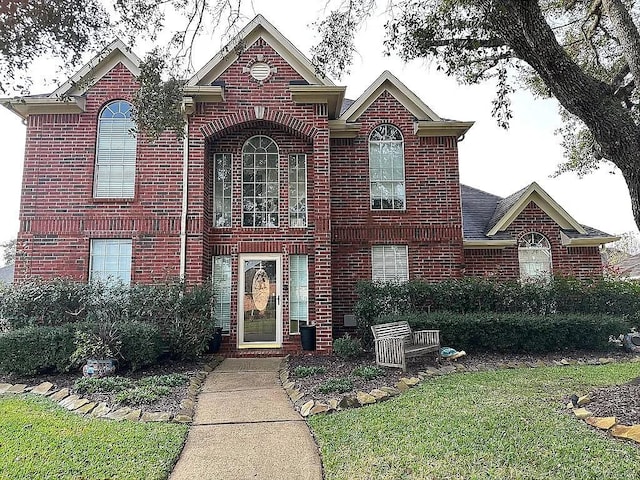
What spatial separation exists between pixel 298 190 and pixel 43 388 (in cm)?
705

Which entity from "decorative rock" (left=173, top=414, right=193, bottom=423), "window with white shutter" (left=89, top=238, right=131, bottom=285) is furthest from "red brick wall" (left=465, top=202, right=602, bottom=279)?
"window with white shutter" (left=89, top=238, right=131, bottom=285)

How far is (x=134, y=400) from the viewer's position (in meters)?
6.59

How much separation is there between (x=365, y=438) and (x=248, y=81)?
30.2 ft

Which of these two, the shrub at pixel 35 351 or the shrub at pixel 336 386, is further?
the shrub at pixel 35 351

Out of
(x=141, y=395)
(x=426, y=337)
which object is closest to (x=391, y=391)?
(x=426, y=337)

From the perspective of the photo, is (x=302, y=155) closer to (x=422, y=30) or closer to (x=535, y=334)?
(x=422, y=30)

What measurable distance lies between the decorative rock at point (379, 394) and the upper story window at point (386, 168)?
6.31 meters

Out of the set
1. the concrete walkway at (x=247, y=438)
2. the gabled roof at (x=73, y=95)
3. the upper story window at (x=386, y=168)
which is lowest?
the concrete walkway at (x=247, y=438)

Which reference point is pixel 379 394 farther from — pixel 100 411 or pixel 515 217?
pixel 515 217

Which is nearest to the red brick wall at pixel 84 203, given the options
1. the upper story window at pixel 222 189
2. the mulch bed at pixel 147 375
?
the upper story window at pixel 222 189

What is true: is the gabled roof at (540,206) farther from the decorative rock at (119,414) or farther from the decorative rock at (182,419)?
the decorative rock at (119,414)

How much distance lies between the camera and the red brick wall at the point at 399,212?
12.0 meters

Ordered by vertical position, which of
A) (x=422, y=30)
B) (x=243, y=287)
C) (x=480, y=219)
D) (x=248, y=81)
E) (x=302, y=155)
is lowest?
(x=243, y=287)

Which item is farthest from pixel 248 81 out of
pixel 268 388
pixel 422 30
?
pixel 268 388
